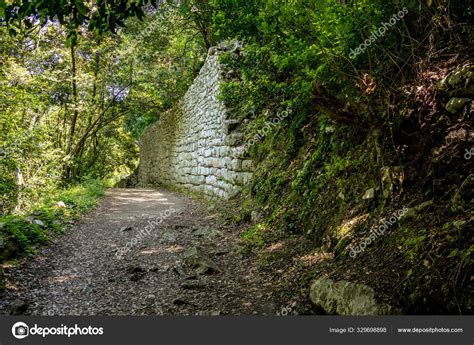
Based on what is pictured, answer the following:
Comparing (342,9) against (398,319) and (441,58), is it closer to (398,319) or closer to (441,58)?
(441,58)

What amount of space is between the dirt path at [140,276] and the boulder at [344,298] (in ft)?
1.35

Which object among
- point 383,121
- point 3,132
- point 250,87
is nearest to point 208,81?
point 250,87

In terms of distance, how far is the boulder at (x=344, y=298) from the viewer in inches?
82.7

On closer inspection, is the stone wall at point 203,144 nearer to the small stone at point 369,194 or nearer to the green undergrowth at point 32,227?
the green undergrowth at point 32,227

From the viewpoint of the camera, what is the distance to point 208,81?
9055 mm

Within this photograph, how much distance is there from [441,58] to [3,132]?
8685 millimetres

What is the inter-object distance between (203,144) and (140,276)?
589 cm
